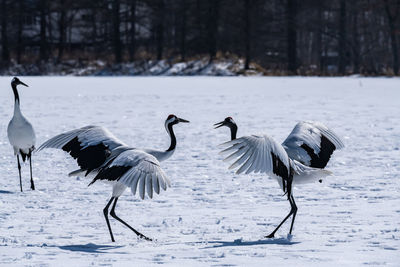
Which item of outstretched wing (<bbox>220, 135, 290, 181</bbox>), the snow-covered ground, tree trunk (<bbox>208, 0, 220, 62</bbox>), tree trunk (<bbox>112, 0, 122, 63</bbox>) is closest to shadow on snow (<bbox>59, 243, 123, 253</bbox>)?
the snow-covered ground

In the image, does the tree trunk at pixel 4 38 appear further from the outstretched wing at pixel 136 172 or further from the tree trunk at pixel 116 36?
the outstretched wing at pixel 136 172

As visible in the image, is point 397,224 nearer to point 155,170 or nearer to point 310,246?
point 310,246

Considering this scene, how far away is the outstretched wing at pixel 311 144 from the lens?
627 centimetres

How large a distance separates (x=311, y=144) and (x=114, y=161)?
1.93 metres

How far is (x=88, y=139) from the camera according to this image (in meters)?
6.39

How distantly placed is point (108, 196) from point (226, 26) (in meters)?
39.0

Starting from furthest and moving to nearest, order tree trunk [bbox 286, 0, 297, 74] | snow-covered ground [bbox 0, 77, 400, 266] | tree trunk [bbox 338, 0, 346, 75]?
tree trunk [bbox 338, 0, 346, 75]
tree trunk [bbox 286, 0, 297, 74]
snow-covered ground [bbox 0, 77, 400, 266]

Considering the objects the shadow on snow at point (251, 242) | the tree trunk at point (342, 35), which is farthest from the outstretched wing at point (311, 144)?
the tree trunk at point (342, 35)

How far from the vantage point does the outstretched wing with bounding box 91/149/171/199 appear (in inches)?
199

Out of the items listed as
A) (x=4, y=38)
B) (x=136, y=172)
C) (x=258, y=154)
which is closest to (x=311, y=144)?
(x=258, y=154)

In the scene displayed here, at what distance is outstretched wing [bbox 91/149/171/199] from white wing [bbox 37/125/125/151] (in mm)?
692

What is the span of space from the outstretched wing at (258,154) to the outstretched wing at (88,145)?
133 centimetres

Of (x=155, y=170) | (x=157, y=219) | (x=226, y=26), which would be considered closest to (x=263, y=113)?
(x=157, y=219)

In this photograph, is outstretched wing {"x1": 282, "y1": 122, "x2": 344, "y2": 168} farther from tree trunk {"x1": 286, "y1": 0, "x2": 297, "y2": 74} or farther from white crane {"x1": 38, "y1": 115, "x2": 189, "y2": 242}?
tree trunk {"x1": 286, "y1": 0, "x2": 297, "y2": 74}
